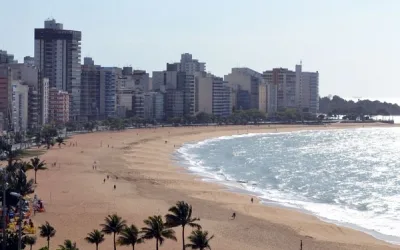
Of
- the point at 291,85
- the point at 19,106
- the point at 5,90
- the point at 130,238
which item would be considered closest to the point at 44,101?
→ the point at 19,106

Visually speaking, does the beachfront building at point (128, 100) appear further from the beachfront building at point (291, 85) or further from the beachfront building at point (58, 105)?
the beachfront building at point (291, 85)

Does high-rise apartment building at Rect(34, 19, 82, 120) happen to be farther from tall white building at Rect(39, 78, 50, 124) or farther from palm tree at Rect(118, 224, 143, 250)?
palm tree at Rect(118, 224, 143, 250)

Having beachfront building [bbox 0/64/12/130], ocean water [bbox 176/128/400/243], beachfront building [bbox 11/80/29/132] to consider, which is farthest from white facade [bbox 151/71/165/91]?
beachfront building [bbox 0/64/12/130]

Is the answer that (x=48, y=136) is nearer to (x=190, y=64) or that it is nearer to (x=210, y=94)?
(x=210, y=94)

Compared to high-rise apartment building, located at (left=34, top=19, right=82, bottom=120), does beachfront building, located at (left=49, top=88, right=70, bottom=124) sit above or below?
below

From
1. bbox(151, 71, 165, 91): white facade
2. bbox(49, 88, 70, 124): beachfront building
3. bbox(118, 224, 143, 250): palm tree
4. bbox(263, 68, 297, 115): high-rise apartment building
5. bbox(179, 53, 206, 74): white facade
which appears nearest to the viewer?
bbox(118, 224, 143, 250): palm tree

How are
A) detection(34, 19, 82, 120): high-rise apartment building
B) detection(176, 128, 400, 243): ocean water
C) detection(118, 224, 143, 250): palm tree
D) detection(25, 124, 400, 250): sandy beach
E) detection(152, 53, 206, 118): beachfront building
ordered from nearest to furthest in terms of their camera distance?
detection(118, 224, 143, 250): palm tree, detection(25, 124, 400, 250): sandy beach, detection(176, 128, 400, 243): ocean water, detection(34, 19, 82, 120): high-rise apartment building, detection(152, 53, 206, 118): beachfront building

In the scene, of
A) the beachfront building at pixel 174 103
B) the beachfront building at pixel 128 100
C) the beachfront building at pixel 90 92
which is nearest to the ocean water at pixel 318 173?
the beachfront building at pixel 90 92

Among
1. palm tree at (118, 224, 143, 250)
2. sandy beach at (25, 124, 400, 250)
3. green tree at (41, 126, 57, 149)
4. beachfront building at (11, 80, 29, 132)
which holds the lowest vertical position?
sandy beach at (25, 124, 400, 250)
